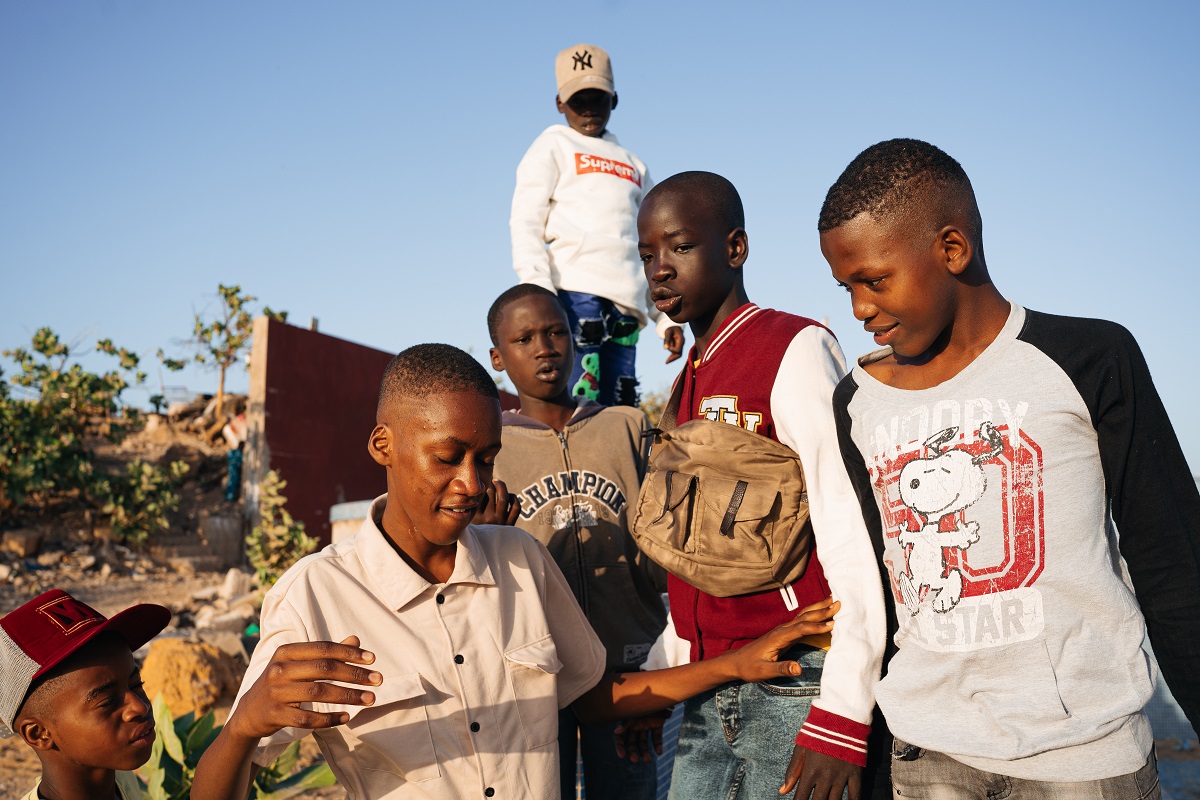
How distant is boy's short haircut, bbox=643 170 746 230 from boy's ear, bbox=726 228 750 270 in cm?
2

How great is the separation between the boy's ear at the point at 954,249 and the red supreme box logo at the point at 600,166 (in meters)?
2.65

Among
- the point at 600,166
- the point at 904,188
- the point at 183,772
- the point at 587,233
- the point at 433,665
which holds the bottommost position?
the point at 183,772

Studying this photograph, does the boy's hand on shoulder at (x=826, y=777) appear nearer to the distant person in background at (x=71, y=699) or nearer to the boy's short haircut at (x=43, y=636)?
the distant person in background at (x=71, y=699)

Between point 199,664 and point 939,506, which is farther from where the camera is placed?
point 199,664

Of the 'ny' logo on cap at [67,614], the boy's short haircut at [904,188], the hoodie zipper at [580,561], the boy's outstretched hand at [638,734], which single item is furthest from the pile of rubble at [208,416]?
the boy's short haircut at [904,188]

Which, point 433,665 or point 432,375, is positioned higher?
point 432,375

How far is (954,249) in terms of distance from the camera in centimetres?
200

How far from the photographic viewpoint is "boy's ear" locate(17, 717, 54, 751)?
7.57ft

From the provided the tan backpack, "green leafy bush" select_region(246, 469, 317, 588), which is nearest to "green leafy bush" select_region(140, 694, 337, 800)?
the tan backpack

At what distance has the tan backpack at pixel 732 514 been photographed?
2.19 m

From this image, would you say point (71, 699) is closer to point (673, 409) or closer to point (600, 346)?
point (673, 409)

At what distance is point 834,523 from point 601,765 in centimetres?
136

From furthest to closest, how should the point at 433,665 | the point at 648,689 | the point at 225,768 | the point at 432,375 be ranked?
the point at 648,689 → the point at 432,375 → the point at 433,665 → the point at 225,768

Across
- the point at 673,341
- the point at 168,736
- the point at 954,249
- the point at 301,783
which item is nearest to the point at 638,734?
the point at 954,249
